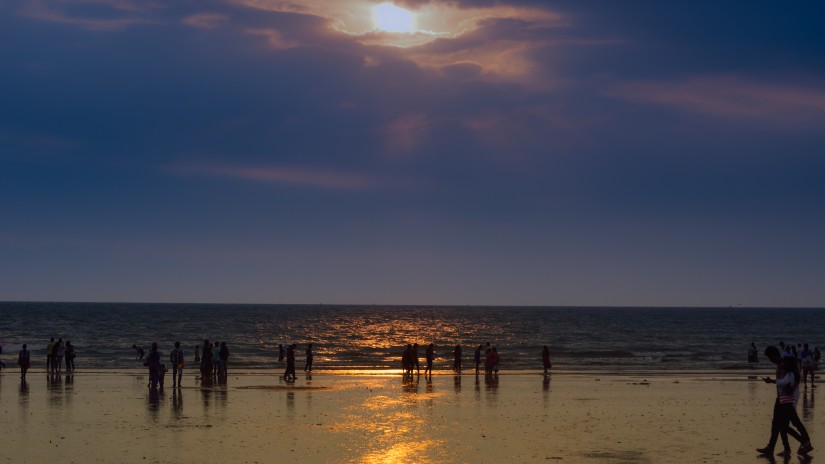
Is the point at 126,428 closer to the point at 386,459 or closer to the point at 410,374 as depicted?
the point at 386,459

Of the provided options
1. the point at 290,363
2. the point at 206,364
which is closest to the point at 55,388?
the point at 206,364

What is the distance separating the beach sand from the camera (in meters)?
18.4

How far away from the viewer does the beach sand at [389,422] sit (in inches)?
726

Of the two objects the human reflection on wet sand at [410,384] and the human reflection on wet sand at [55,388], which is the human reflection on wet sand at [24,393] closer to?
the human reflection on wet sand at [55,388]

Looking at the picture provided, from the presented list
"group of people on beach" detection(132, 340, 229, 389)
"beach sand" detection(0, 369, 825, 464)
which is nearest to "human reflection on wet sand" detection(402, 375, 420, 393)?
"beach sand" detection(0, 369, 825, 464)

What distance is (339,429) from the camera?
2217 centimetres

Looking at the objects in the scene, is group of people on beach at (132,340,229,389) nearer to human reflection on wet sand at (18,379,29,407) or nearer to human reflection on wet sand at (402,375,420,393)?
human reflection on wet sand at (18,379,29,407)

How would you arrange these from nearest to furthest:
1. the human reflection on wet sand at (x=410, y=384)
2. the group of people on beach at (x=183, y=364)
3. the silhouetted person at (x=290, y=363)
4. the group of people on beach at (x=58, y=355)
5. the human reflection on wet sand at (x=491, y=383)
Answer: the human reflection on wet sand at (x=491, y=383) → the group of people on beach at (x=183, y=364) → the human reflection on wet sand at (x=410, y=384) → the silhouetted person at (x=290, y=363) → the group of people on beach at (x=58, y=355)

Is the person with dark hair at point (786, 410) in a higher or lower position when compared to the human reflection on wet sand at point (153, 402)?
higher

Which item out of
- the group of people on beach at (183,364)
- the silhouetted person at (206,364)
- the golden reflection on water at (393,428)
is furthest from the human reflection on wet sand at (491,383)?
the silhouetted person at (206,364)

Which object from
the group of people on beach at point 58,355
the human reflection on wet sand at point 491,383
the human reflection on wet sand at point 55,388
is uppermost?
the group of people on beach at point 58,355

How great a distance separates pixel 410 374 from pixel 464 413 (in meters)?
18.2

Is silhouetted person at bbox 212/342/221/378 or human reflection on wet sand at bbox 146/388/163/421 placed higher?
silhouetted person at bbox 212/342/221/378

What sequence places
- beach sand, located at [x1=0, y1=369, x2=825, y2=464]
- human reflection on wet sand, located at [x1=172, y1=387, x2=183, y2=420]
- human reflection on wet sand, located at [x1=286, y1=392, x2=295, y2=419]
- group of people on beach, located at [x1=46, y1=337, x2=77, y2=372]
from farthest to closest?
group of people on beach, located at [x1=46, y1=337, x2=77, y2=372] < human reflection on wet sand, located at [x1=286, y1=392, x2=295, y2=419] < human reflection on wet sand, located at [x1=172, y1=387, x2=183, y2=420] < beach sand, located at [x1=0, y1=369, x2=825, y2=464]
